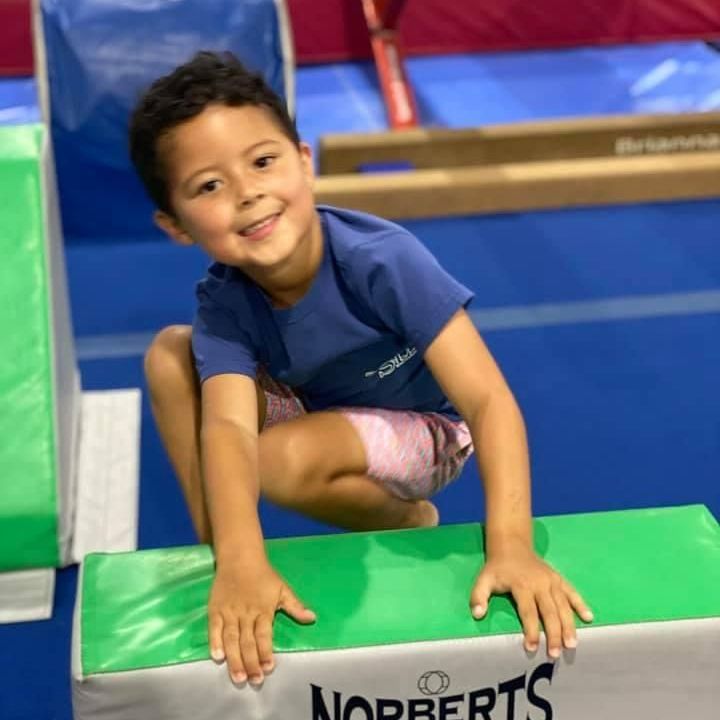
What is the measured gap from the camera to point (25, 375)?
1.53 metres

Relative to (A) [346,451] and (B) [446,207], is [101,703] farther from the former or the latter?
(B) [446,207]

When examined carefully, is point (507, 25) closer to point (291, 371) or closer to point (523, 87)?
point (523, 87)

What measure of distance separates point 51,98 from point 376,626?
6.51 feet

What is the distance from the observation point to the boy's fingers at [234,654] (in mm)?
981

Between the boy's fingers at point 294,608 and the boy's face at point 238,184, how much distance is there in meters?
0.38

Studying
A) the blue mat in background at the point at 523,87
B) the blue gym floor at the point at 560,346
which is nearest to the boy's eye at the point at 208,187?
the blue gym floor at the point at 560,346

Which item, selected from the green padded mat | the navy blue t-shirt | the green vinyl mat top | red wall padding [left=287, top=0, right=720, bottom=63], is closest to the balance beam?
red wall padding [left=287, top=0, right=720, bottom=63]

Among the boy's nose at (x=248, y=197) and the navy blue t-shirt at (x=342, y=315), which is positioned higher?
the boy's nose at (x=248, y=197)

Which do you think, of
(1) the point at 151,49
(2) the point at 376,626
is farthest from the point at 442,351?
(1) the point at 151,49

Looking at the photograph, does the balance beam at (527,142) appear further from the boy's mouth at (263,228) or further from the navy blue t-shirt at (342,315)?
the boy's mouth at (263,228)

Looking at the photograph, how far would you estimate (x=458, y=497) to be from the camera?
1744 millimetres

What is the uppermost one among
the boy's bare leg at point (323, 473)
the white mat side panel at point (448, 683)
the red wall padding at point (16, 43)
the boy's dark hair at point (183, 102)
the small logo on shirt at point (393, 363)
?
the red wall padding at point (16, 43)

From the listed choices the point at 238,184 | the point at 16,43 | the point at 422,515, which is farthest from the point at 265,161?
the point at 16,43

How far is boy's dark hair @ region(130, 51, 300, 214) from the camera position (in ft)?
3.84
